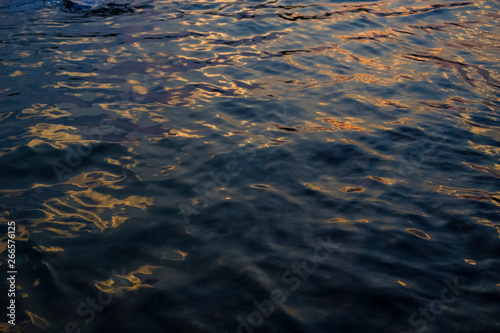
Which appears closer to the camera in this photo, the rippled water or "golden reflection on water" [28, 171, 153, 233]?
the rippled water

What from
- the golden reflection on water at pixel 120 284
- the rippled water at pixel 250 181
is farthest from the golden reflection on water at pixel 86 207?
the golden reflection on water at pixel 120 284

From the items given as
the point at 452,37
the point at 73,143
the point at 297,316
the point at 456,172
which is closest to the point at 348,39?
the point at 452,37

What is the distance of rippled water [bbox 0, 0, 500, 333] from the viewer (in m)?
2.83

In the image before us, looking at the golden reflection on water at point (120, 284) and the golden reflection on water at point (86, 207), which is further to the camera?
the golden reflection on water at point (86, 207)

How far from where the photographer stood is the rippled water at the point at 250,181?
283 centimetres

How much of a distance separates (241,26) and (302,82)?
3267mm

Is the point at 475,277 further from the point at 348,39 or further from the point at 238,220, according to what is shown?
the point at 348,39

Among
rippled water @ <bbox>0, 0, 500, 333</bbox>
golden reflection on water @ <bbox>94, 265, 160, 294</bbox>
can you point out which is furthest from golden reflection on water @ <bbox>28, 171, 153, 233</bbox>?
golden reflection on water @ <bbox>94, 265, 160, 294</bbox>

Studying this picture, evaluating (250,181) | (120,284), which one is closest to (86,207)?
(120,284)

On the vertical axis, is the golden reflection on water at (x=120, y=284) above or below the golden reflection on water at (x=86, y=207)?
below

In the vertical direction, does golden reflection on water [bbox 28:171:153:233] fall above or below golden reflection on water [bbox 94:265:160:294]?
above

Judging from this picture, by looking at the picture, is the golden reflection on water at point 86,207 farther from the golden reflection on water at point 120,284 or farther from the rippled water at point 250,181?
the golden reflection on water at point 120,284

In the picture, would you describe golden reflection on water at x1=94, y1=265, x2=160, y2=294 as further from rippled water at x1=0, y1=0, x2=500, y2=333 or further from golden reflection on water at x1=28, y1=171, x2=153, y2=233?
golden reflection on water at x1=28, y1=171, x2=153, y2=233

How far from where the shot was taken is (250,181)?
419cm
